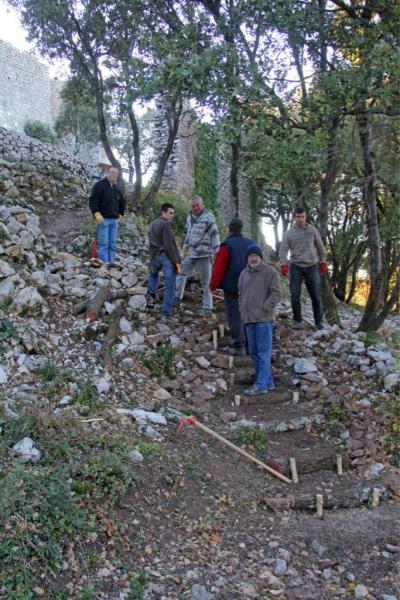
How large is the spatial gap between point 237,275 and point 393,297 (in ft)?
19.0

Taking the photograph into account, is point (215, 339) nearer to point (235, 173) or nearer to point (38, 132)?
point (235, 173)

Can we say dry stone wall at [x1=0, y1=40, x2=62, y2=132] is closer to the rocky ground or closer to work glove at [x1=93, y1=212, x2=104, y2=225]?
work glove at [x1=93, y1=212, x2=104, y2=225]

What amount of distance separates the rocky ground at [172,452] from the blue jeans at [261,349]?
11.0 inches

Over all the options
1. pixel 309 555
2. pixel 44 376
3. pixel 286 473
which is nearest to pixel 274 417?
pixel 286 473

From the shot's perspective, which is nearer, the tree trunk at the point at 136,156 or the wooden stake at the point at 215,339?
the wooden stake at the point at 215,339

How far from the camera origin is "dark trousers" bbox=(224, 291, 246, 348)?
24.3 feet

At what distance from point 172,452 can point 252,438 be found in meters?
1.14

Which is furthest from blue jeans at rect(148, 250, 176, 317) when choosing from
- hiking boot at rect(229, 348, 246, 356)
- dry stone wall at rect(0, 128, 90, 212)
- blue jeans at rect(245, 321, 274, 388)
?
dry stone wall at rect(0, 128, 90, 212)

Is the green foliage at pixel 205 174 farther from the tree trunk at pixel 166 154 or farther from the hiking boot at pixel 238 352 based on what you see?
the hiking boot at pixel 238 352

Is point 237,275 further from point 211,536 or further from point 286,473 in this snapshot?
point 211,536

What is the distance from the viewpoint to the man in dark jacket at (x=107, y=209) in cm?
898

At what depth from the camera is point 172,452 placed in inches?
204

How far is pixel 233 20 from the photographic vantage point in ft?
28.3

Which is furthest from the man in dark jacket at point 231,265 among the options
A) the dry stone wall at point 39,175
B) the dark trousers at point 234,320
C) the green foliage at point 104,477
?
the dry stone wall at point 39,175
